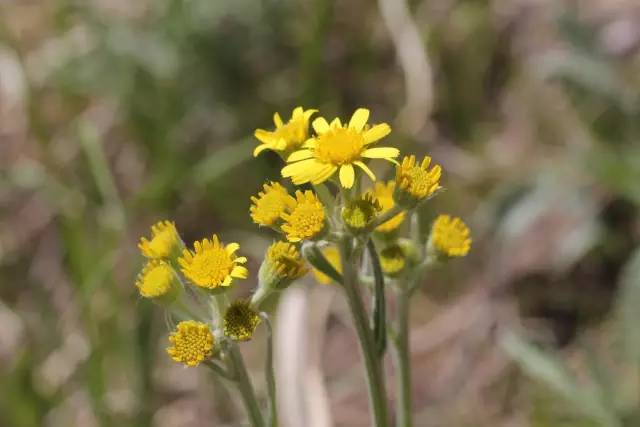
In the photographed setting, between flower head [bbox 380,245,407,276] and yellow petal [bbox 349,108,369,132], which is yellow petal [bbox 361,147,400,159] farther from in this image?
flower head [bbox 380,245,407,276]

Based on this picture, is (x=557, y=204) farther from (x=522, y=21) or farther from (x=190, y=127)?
(x=190, y=127)

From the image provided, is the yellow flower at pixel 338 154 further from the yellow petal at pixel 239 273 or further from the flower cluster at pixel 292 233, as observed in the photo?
the yellow petal at pixel 239 273

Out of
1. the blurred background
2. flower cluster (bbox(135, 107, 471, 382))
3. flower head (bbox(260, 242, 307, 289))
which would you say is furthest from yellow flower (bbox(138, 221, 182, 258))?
the blurred background

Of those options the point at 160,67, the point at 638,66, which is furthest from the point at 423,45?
the point at 160,67

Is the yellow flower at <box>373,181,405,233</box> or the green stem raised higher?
the yellow flower at <box>373,181,405,233</box>

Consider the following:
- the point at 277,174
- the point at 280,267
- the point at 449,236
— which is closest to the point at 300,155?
the point at 280,267

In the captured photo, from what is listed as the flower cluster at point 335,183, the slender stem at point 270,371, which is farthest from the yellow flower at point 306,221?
the slender stem at point 270,371
